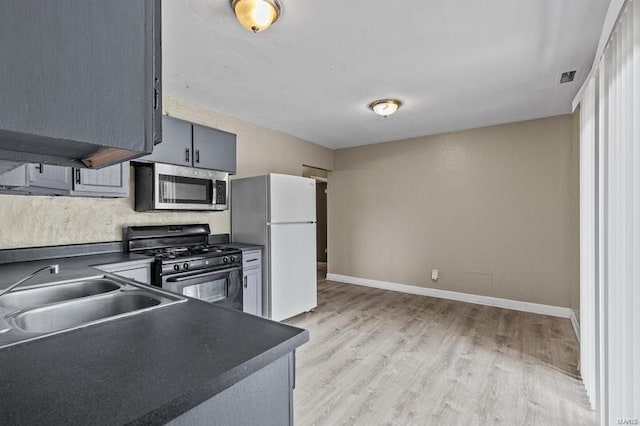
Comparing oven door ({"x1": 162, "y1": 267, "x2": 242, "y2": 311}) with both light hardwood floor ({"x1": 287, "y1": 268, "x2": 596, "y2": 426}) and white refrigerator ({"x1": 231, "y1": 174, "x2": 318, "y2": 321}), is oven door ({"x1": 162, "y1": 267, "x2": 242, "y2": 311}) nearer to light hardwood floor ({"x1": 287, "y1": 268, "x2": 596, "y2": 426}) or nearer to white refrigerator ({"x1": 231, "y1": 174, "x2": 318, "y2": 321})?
white refrigerator ({"x1": 231, "y1": 174, "x2": 318, "y2": 321})

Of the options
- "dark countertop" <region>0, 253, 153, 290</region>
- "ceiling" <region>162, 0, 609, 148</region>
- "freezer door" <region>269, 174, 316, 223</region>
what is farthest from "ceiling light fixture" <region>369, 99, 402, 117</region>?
"dark countertop" <region>0, 253, 153, 290</region>

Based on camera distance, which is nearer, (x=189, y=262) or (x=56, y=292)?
(x=56, y=292)

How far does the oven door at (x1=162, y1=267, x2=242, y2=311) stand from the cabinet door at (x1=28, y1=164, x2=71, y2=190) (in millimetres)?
954

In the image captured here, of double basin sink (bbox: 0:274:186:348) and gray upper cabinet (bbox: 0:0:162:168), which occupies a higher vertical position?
gray upper cabinet (bbox: 0:0:162:168)

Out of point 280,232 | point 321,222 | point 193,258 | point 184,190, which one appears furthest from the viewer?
→ point 321,222

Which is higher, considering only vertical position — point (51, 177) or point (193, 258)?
point (51, 177)

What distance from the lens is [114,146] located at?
476 millimetres

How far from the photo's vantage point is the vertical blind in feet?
4.11

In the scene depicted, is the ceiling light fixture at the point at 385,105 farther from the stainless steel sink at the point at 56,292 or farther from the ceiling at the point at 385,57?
the stainless steel sink at the point at 56,292

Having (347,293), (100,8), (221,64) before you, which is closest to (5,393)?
(100,8)

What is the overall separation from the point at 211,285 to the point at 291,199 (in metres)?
1.37

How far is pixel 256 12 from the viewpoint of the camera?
1.73 metres

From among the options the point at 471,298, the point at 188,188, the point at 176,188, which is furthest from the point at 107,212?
the point at 471,298

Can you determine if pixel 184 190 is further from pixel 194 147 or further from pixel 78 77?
pixel 78 77
